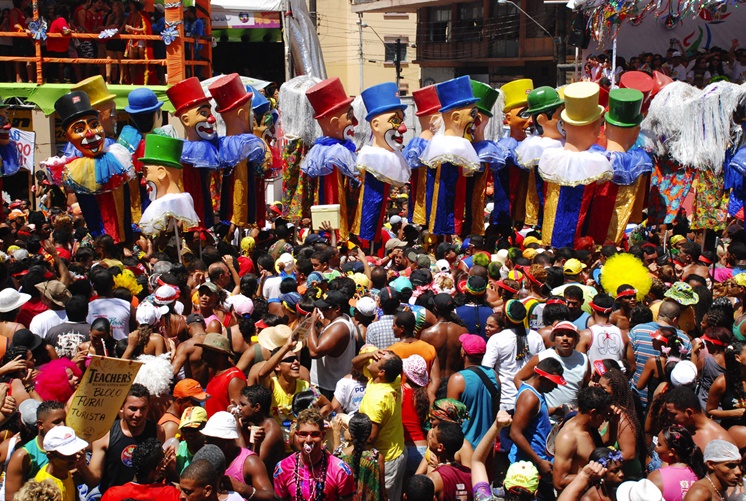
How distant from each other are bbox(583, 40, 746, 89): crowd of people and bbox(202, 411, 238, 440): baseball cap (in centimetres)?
1389

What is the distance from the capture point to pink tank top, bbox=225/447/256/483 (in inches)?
174

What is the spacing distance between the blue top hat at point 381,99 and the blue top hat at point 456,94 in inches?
20.0

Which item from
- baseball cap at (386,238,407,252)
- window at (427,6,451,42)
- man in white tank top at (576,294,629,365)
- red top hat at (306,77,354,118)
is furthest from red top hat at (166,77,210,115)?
window at (427,6,451,42)

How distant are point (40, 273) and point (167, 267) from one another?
149 cm

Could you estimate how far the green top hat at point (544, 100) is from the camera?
10648mm

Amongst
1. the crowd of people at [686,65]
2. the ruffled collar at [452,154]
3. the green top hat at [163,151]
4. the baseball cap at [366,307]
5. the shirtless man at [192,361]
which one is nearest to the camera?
the shirtless man at [192,361]

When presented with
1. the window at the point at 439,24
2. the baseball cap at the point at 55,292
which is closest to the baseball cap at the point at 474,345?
the baseball cap at the point at 55,292

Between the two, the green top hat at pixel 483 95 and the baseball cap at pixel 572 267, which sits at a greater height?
the green top hat at pixel 483 95

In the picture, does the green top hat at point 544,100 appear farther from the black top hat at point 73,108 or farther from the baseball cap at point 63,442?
the baseball cap at point 63,442

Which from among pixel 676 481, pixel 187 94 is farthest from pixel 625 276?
pixel 187 94

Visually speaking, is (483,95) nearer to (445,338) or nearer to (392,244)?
(392,244)

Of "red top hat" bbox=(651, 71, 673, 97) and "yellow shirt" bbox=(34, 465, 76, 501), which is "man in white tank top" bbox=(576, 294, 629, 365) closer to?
"yellow shirt" bbox=(34, 465, 76, 501)

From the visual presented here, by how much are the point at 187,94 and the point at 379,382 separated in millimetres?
6702

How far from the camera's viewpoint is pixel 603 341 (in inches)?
237
